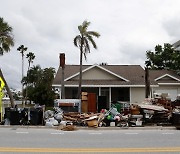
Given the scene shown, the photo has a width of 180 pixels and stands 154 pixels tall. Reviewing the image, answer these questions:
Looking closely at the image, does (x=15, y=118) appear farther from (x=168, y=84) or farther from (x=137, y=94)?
(x=168, y=84)

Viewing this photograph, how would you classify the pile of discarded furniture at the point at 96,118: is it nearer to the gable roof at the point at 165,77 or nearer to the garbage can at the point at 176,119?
the garbage can at the point at 176,119

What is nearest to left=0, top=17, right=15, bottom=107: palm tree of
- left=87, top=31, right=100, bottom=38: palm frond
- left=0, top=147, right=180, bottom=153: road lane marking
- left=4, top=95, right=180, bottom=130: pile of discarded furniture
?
left=87, top=31, right=100, bottom=38: palm frond

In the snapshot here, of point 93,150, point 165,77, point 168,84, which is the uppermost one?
point 165,77

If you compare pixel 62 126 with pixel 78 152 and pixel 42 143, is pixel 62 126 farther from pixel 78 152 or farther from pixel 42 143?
pixel 78 152

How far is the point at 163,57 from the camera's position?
62094mm

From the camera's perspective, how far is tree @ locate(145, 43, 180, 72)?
5916cm

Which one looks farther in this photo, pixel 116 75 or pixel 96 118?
pixel 116 75

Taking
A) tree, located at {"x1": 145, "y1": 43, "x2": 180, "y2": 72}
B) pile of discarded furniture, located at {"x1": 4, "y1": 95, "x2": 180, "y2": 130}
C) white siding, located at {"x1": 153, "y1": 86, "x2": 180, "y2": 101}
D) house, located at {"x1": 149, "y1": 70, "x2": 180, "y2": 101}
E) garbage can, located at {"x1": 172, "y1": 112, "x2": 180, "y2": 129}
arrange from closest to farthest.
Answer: pile of discarded furniture, located at {"x1": 4, "y1": 95, "x2": 180, "y2": 130}
garbage can, located at {"x1": 172, "y1": 112, "x2": 180, "y2": 129}
house, located at {"x1": 149, "y1": 70, "x2": 180, "y2": 101}
white siding, located at {"x1": 153, "y1": 86, "x2": 180, "y2": 101}
tree, located at {"x1": 145, "y1": 43, "x2": 180, "y2": 72}

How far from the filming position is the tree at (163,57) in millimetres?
59156

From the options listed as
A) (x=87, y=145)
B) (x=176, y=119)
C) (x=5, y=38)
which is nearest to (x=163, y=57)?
(x=5, y=38)

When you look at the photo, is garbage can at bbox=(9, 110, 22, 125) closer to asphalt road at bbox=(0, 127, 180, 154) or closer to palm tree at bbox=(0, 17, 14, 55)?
asphalt road at bbox=(0, 127, 180, 154)

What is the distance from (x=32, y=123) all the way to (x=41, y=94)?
42633mm

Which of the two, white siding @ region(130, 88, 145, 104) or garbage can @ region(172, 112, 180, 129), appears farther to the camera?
white siding @ region(130, 88, 145, 104)

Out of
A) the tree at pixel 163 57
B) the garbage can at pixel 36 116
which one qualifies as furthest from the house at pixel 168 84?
the garbage can at pixel 36 116
